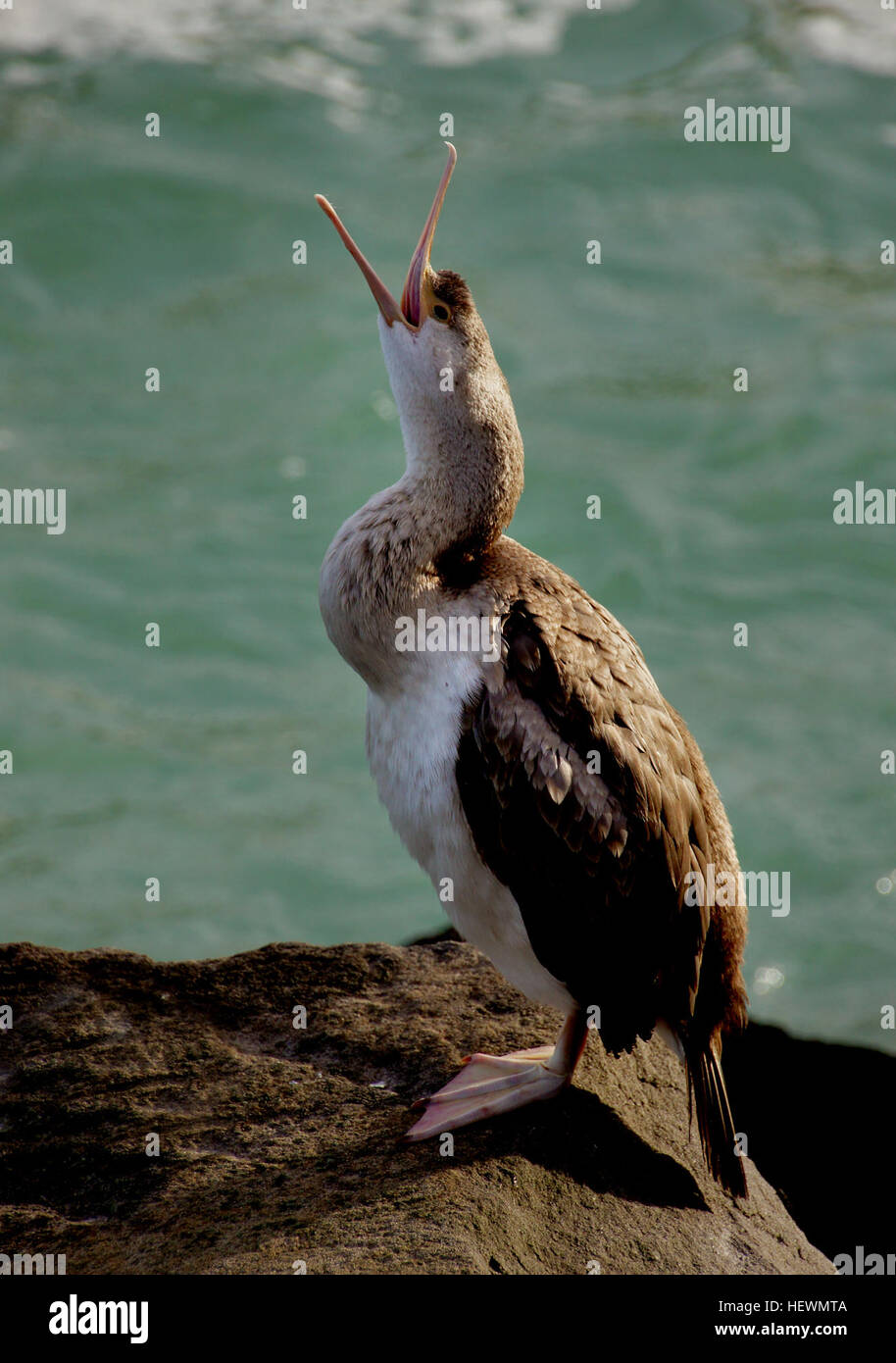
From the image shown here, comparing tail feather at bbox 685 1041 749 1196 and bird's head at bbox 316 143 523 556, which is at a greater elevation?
bird's head at bbox 316 143 523 556

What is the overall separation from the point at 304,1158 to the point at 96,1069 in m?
0.80

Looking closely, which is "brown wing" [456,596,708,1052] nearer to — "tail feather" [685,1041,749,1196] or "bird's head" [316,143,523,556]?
"tail feather" [685,1041,749,1196]

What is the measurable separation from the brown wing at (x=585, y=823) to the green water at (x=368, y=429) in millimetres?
4506

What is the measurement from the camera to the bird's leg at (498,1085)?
4184mm

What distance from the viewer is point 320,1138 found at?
14.0 feet

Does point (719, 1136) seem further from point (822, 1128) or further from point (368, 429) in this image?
point (368, 429)

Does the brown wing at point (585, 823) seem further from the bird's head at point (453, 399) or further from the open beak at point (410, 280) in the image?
the open beak at point (410, 280)

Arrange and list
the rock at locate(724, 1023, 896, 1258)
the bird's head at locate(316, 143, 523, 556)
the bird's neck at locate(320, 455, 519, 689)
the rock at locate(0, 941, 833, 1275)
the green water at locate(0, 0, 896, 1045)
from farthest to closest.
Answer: the green water at locate(0, 0, 896, 1045) → the rock at locate(724, 1023, 896, 1258) → the bird's head at locate(316, 143, 523, 556) → the bird's neck at locate(320, 455, 519, 689) → the rock at locate(0, 941, 833, 1275)

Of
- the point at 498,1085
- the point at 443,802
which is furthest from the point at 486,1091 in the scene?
the point at 443,802

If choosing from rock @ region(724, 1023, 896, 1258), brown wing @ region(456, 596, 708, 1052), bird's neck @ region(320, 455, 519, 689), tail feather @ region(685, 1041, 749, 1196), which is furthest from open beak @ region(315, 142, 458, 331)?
rock @ region(724, 1023, 896, 1258)

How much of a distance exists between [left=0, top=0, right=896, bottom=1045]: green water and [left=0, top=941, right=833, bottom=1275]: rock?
3.97 meters

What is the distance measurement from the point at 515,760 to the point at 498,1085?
1022 millimetres

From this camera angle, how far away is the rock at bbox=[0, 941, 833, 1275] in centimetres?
385

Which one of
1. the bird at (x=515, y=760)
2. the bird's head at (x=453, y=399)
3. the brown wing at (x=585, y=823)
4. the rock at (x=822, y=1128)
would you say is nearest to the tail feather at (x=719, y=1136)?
the bird at (x=515, y=760)
